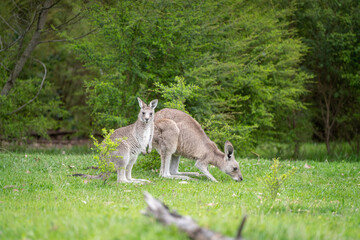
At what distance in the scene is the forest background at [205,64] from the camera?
572 inches

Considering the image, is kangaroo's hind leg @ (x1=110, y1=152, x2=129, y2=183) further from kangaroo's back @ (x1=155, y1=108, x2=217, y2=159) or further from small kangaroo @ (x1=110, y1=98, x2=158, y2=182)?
kangaroo's back @ (x1=155, y1=108, x2=217, y2=159)

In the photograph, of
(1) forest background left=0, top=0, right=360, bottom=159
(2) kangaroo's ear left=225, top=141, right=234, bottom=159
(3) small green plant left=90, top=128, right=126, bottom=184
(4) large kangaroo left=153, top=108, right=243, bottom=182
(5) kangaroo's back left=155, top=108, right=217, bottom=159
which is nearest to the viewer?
(3) small green plant left=90, top=128, right=126, bottom=184

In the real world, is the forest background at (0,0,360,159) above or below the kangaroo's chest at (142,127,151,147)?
above

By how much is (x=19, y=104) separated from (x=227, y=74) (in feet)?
27.9

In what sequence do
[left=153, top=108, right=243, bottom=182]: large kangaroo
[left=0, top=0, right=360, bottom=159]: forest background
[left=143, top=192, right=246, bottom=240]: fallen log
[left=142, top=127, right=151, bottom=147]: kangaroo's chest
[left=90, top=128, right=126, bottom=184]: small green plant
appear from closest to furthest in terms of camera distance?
1. [left=143, top=192, right=246, bottom=240]: fallen log
2. [left=90, top=128, right=126, bottom=184]: small green plant
3. [left=142, top=127, right=151, bottom=147]: kangaroo's chest
4. [left=153, top=108, right=243, bottom=182]: large kangaroo
5. [left=0, top=0, right=360, bottom=159]: forest background

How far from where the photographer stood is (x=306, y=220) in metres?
5.02

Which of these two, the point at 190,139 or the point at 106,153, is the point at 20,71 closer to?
the point at 190,139

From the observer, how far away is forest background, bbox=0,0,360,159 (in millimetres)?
14523

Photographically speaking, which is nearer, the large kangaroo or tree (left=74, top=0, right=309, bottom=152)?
the large kangaroo

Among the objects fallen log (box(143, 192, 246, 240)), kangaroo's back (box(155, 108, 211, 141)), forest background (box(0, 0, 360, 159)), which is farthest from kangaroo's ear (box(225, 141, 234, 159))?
fallen log (box(143, 192, 246, 240))

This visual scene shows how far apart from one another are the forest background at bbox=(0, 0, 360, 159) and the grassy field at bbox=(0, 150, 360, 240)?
9.76ft

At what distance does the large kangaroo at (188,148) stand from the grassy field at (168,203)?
336 millimetres

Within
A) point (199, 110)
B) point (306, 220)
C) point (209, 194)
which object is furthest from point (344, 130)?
point (306, 220)

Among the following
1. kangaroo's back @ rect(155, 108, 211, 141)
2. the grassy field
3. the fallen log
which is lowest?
the grassy field
